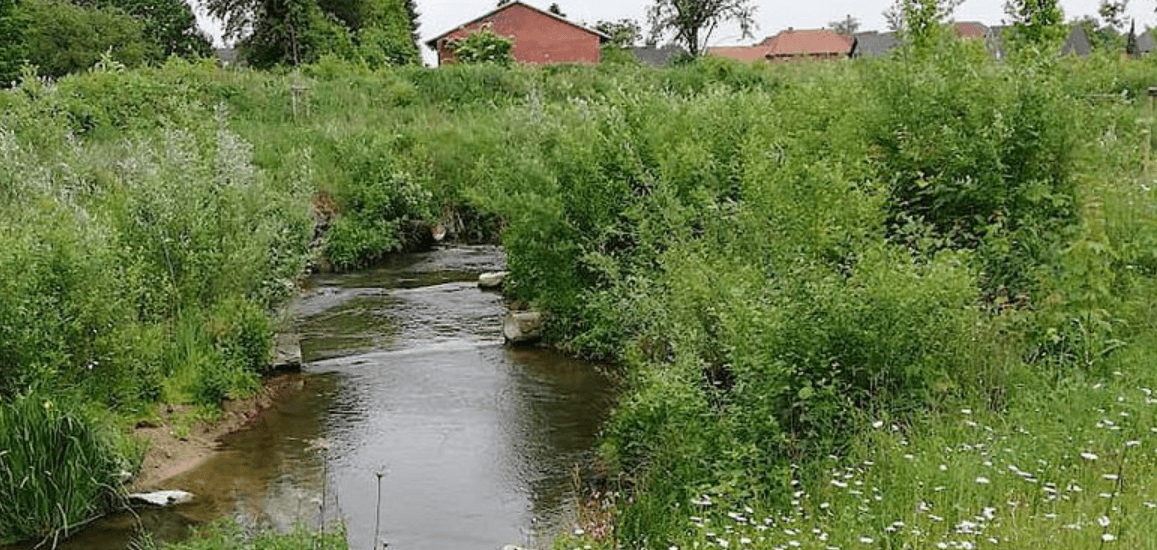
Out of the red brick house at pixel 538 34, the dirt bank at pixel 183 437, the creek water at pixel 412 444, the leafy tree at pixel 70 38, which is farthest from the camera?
the red brick house at pixel 538 34

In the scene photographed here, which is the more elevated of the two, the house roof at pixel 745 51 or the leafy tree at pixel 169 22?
A: the leafy tree at pixel 169 22

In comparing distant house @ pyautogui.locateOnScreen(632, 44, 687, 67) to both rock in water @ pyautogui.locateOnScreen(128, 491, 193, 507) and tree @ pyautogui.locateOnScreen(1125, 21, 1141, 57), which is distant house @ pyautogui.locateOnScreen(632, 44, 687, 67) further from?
rock in water @ pyautogui.locateOnScreen(128, 491, 193, 507)

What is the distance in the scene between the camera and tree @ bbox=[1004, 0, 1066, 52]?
10.6 metres

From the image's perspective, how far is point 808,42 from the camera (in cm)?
7275

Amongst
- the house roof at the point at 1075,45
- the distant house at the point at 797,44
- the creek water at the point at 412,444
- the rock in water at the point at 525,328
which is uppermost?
the distant house at the point at 797,44

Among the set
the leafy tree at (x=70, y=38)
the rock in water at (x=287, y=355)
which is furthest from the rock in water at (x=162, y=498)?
the leafy tree at (x=70, y=38)

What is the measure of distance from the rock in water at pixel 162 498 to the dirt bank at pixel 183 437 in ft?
0.75

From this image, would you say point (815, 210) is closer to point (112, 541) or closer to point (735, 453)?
point (735, 453)

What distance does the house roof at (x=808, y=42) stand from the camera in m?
69.9

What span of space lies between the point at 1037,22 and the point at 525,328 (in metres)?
6.21

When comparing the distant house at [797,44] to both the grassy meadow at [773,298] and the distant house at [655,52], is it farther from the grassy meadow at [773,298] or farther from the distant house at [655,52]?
the grassy meadow at [773,298]

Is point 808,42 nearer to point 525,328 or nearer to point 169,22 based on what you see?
point 169,22

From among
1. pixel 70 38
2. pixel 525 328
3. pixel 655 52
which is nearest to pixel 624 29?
pixel 655 52

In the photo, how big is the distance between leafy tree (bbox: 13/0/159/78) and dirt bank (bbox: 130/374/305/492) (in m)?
42.0
